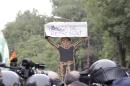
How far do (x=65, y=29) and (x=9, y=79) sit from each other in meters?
15.6

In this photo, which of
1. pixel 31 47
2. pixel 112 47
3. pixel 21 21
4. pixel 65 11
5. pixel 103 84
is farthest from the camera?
pixel 21 21

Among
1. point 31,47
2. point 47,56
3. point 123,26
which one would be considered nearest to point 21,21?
point 31,47

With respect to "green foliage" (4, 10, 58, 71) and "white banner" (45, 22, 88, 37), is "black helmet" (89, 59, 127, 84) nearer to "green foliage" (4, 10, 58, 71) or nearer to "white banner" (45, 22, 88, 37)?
"white banner" (45, 22, 88, 37)

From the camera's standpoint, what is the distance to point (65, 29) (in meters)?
23.4

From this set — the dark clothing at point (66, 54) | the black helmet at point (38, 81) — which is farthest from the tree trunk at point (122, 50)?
the black helmet at point (38, 81)

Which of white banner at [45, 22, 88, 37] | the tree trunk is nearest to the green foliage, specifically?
the tree trunk

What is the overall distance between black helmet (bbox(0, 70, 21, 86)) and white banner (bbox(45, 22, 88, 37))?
14.4 meters

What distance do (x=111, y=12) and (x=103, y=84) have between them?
27.4m

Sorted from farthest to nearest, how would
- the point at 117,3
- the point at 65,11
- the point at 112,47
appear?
the point at 65,11 < the point at 112,47 < the point at 117,3

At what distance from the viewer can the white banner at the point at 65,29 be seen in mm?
22658

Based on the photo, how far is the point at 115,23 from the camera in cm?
3450

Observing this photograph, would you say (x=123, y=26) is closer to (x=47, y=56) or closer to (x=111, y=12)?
(x=111, y=12)

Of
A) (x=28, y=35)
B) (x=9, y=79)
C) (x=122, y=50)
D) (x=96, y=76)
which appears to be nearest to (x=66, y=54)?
(x=96, y=76)

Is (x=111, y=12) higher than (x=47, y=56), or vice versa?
(x=111, y=12)
